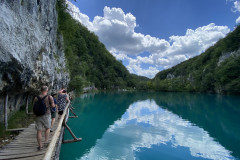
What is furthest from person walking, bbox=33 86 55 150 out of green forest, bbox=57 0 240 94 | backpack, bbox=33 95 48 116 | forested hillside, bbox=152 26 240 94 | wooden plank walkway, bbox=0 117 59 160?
forested hillside, bbox=152 26 240 94

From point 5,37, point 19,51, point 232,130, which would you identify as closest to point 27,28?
point 19,51

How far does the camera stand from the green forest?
34.8 m

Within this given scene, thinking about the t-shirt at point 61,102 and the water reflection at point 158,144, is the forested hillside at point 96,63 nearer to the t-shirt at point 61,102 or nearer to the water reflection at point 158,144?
the water reflection at point 158,144

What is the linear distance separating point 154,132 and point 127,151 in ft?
17.0

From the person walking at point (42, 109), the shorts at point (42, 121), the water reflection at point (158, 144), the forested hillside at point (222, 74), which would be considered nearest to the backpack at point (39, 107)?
the person walking at point (42, 109)

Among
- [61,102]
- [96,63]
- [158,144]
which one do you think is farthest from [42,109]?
[96,63]

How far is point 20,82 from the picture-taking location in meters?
7.22

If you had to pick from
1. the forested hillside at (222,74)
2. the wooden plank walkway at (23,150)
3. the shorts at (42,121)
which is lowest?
the wooden plank walkway at (23,150)

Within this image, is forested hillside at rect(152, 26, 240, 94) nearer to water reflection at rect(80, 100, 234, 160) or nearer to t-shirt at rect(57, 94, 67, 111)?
water reflection at rect(80, 100, 234, 160)

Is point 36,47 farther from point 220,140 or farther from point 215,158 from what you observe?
point 220,140

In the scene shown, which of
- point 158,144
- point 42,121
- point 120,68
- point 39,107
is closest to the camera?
point 39,107

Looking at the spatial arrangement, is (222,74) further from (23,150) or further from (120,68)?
(120,68)

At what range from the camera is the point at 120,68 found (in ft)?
467

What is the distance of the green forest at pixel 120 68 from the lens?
1368 inches
